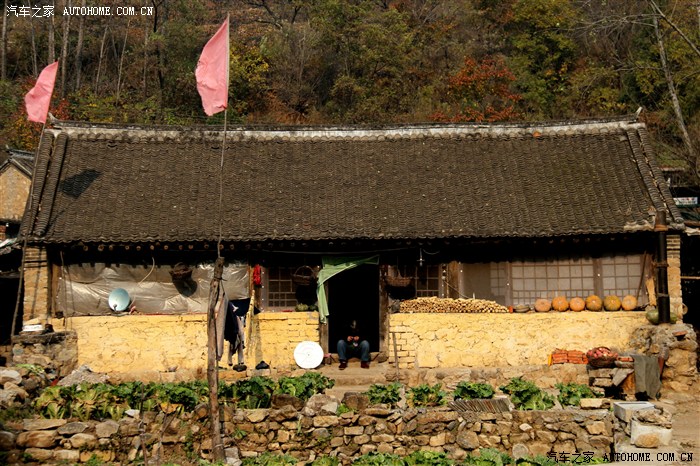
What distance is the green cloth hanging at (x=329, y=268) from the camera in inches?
827

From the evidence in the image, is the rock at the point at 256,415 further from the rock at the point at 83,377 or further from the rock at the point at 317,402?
the rock at the point at 83,377

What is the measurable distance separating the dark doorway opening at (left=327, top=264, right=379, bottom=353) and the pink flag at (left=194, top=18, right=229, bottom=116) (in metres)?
9.16

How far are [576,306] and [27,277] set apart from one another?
43.2 ft

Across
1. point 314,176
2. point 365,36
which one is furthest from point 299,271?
point 365,36

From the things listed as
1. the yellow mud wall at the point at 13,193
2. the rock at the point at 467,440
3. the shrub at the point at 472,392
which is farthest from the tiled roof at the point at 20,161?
the rock at the point at 467,440

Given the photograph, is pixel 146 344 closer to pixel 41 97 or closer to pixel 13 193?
pixel 41 97

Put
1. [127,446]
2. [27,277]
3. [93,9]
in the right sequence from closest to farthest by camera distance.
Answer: [127,446] → [27,277] → [93,9]

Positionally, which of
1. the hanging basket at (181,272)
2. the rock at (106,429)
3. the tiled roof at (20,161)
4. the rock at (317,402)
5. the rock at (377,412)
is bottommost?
the rock at (106,429)

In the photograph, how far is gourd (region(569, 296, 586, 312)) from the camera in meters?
20.9

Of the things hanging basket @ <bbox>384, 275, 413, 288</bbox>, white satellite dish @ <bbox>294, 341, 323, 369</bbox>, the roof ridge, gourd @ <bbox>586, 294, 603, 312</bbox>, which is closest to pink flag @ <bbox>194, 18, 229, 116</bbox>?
white satellite dish @ <bbox>294, 341, 323, 369</bbox>

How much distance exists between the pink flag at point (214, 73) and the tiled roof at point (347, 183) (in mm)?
5506

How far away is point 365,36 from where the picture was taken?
3803cm

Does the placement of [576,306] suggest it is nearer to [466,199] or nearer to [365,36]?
[466,199]

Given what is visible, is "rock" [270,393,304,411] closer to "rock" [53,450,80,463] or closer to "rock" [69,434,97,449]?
"rock" [69,434,97,449]
